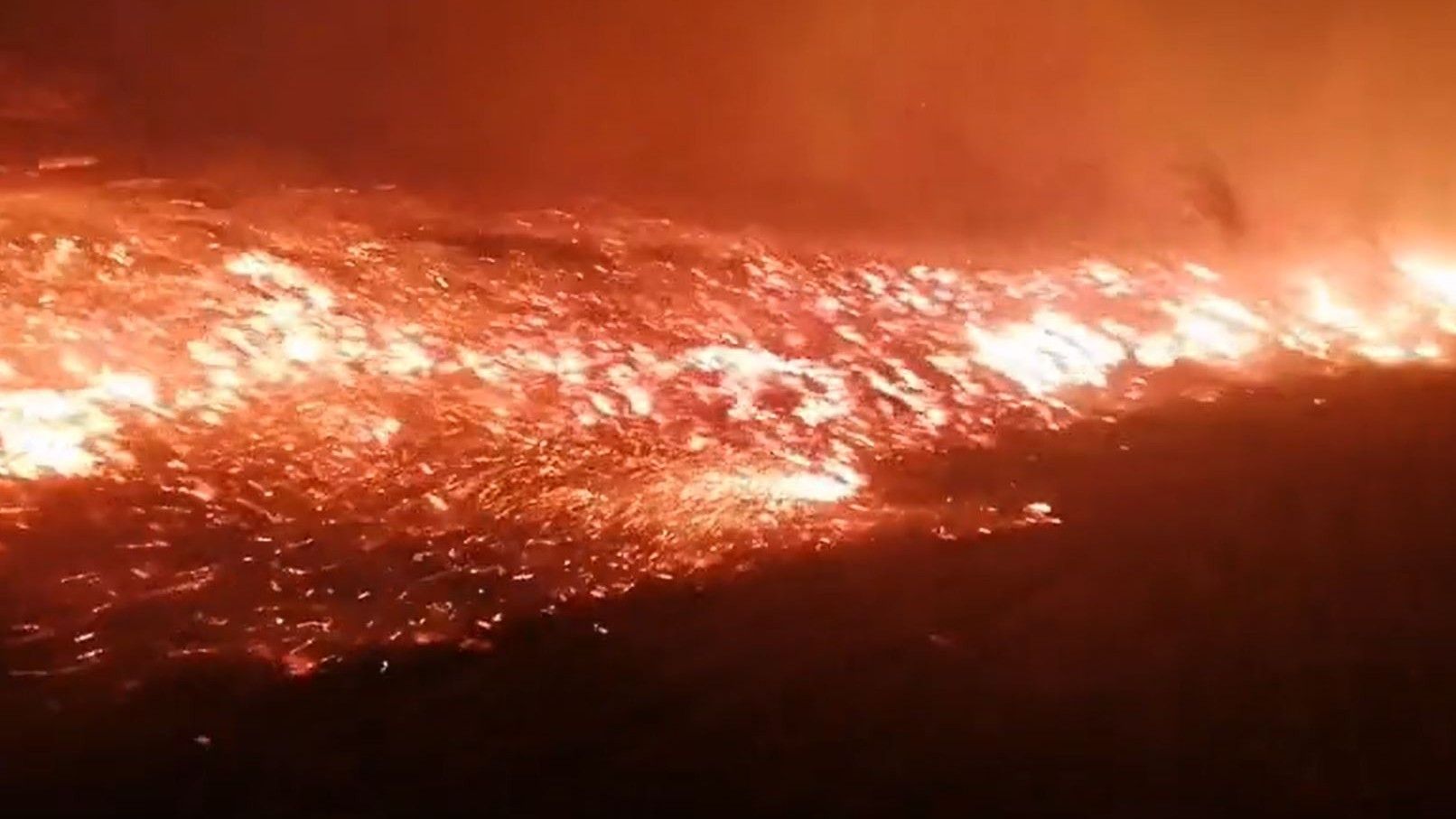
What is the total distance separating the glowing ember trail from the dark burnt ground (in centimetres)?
10

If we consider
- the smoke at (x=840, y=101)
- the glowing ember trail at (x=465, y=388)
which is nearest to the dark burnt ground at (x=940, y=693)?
the glowing ember trail at (x=465, y=388)

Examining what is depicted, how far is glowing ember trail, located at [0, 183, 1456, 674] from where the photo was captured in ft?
8.57

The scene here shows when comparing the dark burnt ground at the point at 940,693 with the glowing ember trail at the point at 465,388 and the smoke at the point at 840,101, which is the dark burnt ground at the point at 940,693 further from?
the smoke at the point at 840,101

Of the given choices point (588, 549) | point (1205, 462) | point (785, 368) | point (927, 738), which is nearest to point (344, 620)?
point (588, 549)

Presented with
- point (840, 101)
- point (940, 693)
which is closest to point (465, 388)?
point (940, 693)

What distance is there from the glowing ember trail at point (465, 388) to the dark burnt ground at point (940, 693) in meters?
0.10

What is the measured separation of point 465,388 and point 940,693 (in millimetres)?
1067

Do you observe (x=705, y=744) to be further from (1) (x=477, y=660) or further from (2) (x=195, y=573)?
(2) (x=195, y=573)

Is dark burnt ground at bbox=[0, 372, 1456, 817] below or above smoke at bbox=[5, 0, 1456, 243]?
below

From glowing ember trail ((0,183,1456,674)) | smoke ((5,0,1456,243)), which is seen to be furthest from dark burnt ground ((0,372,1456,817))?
smoke ((5,0,1456,243))

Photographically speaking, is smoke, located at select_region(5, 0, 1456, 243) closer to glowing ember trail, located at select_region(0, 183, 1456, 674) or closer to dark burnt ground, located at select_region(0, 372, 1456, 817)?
glowing ember trail, located at select_region(0, 183, 1456, 674)

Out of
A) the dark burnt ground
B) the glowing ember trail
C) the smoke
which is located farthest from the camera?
the smoke

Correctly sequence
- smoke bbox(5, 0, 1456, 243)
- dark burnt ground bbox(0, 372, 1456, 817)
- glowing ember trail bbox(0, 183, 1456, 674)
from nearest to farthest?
dark burnt ground bbox(0, 372, 1456, 817) < glowing ember trail bbox(0, 183, 1456, 674) < smoke bbox(5, 0, 1456, 243)

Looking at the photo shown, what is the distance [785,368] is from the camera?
133 inches
